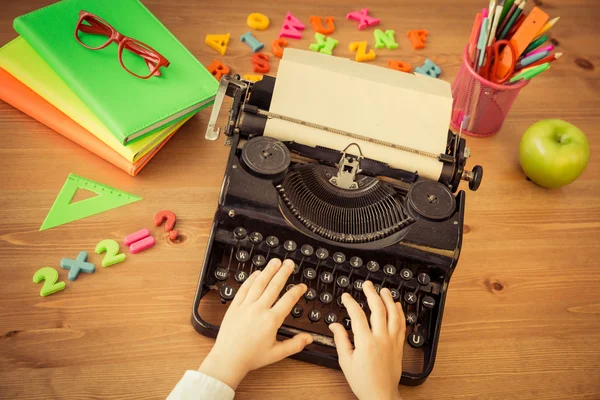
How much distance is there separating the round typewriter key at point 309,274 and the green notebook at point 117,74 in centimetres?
56

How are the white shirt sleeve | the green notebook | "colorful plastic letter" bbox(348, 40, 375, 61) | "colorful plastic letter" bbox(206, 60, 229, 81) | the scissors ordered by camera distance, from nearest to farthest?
the white shirt sleeve → the green notebook → the scissors → "colorful plastic letter" bbox(206, 60, 229, 81) → "colorful plastic letter" bbox(348, 40, 375, 61)

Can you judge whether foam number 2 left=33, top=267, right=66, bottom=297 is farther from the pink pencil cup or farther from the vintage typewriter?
the pink pencil cup

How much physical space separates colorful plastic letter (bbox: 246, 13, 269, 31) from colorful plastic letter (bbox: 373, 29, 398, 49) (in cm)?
38

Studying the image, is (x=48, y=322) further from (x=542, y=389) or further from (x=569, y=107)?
(x=569, y=107)

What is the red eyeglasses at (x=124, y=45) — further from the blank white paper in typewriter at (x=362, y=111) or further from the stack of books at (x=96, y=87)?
the blank white paper in typewriter at (x=362, y=111)

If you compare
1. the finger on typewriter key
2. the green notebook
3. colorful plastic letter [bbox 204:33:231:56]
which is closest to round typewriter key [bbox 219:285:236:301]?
the finger on typewriter key

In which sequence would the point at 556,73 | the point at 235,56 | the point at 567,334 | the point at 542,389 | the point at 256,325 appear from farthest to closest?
the point at 556,73 < the point at 235,56 < the point at 567,334 < the point at 542,389 < the point at 256,325

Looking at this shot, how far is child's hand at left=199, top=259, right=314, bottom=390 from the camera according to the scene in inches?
49.4

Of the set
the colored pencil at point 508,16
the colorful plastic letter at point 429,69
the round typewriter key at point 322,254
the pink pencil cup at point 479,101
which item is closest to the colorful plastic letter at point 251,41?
the colorful plastic letter at point 429,69

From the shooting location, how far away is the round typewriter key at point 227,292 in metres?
1.36

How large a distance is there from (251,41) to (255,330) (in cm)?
104

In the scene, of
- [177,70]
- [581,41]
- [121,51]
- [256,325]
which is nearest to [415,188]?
[256,325]

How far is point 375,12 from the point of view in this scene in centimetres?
215

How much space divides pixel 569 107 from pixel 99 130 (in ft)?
4.94
